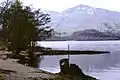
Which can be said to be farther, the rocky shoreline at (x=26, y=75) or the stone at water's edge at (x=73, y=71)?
the stone at water's edge at (x=73, y=71)

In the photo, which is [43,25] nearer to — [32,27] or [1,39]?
[1,39]

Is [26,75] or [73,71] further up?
[26,75]

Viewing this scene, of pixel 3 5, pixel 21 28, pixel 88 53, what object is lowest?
pixel 88 53

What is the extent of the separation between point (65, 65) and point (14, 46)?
1382 inches

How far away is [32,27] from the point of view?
70000mm

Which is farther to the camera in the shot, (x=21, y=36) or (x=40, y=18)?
(x=40, y=18)

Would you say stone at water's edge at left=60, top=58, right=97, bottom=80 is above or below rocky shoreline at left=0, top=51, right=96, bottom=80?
below

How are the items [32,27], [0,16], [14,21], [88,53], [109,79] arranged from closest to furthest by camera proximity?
[109,79]
[14,21]
[32,27]
[0,16]
[88,53]

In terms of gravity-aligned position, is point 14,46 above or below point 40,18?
below

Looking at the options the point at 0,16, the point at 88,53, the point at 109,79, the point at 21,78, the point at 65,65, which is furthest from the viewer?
the point at 88,53

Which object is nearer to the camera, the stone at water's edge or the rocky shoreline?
the rocky shoreline

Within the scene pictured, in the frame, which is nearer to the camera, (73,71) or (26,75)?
(26,75)

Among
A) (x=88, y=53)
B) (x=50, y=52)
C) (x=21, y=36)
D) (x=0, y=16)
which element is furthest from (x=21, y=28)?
(x=88, y=53)

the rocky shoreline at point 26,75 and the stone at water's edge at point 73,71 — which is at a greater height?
the rocky shoreline at point 26,75
